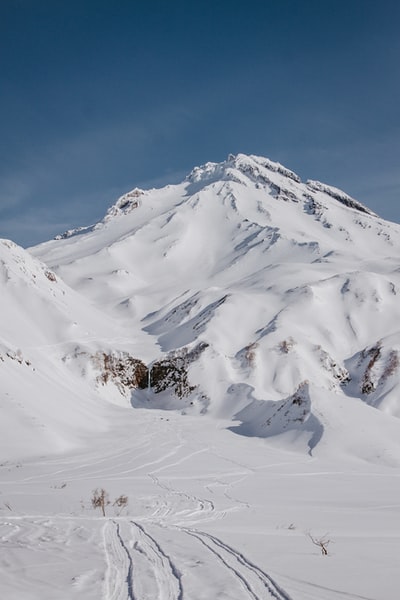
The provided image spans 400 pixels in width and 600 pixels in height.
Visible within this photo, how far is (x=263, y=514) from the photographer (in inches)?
483

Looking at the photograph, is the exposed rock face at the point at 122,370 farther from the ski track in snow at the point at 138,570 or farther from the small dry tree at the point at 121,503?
the ski track in snow at the point at 138,570

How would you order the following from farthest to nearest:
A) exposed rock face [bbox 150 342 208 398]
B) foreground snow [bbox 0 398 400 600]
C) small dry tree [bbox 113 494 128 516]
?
exposed rock face [bbox 150 342 208 398]
small dry tree [bbox 113 494 128 516]
foreground snow [bbox 0 398 400 600]

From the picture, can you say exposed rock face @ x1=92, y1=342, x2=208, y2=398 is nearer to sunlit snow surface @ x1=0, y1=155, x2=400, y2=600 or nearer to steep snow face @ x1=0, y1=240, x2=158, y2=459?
sunlit snow surface @ x1=0, y1=155, x2=400, y2=600

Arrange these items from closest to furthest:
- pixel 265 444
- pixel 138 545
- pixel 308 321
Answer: pixel 138 545 → pixel 265 444 → pixel 308 321

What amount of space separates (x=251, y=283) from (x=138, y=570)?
8646 centimetres

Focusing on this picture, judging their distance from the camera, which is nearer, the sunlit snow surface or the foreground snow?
the foreground snow

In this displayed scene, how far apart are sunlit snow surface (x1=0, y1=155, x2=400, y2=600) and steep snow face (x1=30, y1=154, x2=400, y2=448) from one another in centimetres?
37

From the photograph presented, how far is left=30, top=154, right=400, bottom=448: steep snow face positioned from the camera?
55.6 metres

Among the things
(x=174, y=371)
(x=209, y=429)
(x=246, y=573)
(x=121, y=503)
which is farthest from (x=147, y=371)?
(x=246, y=573)

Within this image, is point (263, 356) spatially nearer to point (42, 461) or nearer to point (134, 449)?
point (134, 449)

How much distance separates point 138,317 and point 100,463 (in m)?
67.1

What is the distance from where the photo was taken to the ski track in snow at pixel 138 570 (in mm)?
5609

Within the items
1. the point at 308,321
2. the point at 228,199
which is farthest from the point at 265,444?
the point at 228,199

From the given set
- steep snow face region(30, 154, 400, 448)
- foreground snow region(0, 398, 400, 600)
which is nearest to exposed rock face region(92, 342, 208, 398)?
steep snow face region(30, 154, 400, 448)
